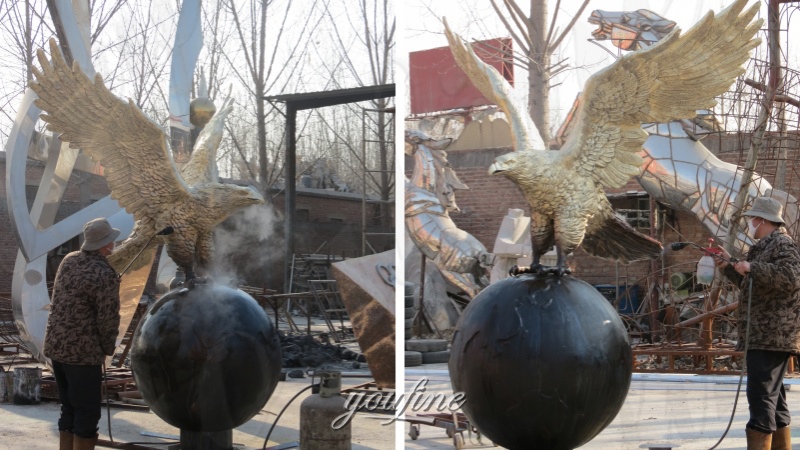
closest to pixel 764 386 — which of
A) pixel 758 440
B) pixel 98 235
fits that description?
pixel 758 440

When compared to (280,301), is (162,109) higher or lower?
higher

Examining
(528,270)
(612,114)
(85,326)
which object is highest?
(612,114)

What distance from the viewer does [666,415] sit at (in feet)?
20.0

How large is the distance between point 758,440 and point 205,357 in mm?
2703

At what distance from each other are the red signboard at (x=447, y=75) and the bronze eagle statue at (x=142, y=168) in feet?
5.99

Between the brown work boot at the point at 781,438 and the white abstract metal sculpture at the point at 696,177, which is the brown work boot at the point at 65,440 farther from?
the white abstract metal sculpture at the point at 696,177

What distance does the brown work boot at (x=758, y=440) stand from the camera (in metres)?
4.59

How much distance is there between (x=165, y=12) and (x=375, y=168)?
1.62 meters

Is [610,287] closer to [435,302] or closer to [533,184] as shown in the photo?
[435,302]

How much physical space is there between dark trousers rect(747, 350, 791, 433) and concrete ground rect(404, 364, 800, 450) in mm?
779

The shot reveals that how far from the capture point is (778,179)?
722cm

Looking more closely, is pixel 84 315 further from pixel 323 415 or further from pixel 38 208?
pixel 38 208

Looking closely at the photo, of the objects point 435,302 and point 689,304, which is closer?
point 689,304

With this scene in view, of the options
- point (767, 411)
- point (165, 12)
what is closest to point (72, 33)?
point (165, 12)
